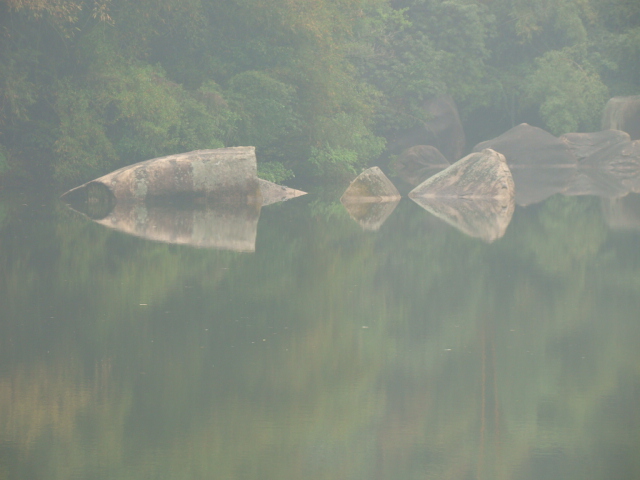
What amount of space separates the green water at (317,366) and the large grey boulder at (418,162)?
895 inches

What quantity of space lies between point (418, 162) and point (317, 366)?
2838cm

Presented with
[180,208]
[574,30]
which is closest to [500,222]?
[180,208]

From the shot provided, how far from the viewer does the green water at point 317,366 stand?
391 cm

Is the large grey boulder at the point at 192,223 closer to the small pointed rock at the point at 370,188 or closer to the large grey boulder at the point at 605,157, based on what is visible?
the small pointed rock at the point at 370,188

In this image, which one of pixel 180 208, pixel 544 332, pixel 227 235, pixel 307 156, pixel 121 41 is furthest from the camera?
pixel 307 156

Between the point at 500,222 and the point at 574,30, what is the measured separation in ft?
91.2

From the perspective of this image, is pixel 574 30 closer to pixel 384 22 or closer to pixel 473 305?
pixel 384 22

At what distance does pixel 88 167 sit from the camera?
20922 mm

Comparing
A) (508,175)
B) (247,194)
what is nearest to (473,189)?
(508,175)

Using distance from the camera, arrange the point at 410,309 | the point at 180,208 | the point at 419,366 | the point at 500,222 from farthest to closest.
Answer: the point at 180,208 < the point at 500,222 < the point at 410,309 < the point at 419,366

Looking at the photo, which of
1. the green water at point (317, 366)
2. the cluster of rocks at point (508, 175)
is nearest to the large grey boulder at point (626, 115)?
the cluster of rocks at point (508, 175)

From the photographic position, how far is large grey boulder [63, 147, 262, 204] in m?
17.6

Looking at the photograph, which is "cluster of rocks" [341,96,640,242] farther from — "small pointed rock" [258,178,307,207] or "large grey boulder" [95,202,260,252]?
"large grey boulder" [95,202,260,252]

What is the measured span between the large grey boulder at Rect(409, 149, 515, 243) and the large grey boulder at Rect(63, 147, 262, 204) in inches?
145
